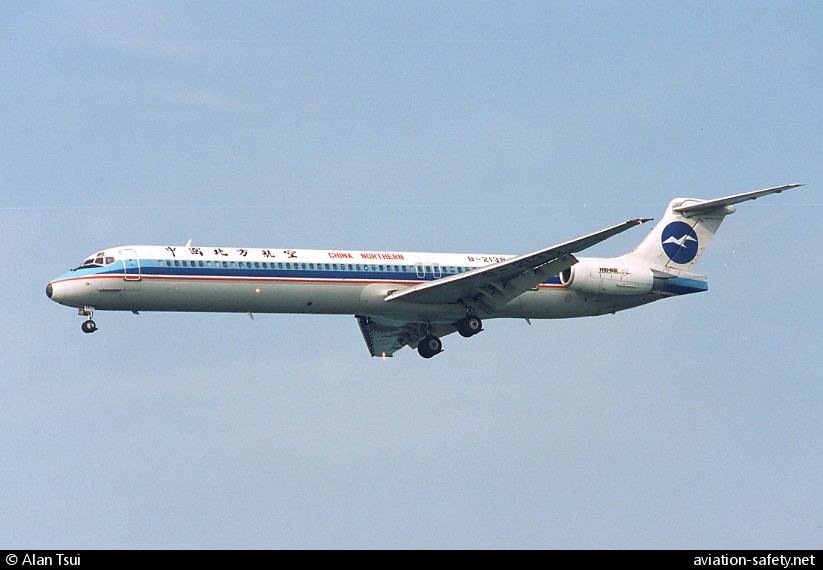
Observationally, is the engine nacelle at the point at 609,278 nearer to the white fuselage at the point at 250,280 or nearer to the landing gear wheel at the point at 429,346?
the white fuselage at the point at 250,280

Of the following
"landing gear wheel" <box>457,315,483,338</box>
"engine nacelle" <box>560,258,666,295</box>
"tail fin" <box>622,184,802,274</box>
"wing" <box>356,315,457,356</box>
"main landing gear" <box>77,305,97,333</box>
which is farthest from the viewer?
"tail fin" <box>622,184,802,274</box>

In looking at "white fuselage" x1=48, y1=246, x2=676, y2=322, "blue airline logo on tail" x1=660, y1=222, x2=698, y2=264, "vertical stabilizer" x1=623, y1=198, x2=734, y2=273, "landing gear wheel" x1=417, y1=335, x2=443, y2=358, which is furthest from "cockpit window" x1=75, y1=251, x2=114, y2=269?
"blue airline logo on tail" x1=660, y1=222, x2=698, y2=264

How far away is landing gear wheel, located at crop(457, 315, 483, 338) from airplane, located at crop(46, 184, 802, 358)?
5 cm

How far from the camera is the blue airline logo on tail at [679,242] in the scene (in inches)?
1953

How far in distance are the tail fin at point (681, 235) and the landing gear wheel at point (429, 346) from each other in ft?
27.3

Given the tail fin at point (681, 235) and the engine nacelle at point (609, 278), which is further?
the tail fin at point (681, 235)

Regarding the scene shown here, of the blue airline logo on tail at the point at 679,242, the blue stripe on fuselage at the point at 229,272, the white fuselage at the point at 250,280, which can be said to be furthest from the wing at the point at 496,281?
the blue airline logo on tail at the point at 679,242

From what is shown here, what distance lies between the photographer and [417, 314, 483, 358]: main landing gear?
153 ft

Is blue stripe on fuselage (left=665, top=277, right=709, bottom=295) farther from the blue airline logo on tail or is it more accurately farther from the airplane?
the blue airline logo on tail

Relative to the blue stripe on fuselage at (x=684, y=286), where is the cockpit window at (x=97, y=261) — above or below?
above

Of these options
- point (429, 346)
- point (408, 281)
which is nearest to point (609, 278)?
point (429, 346)
